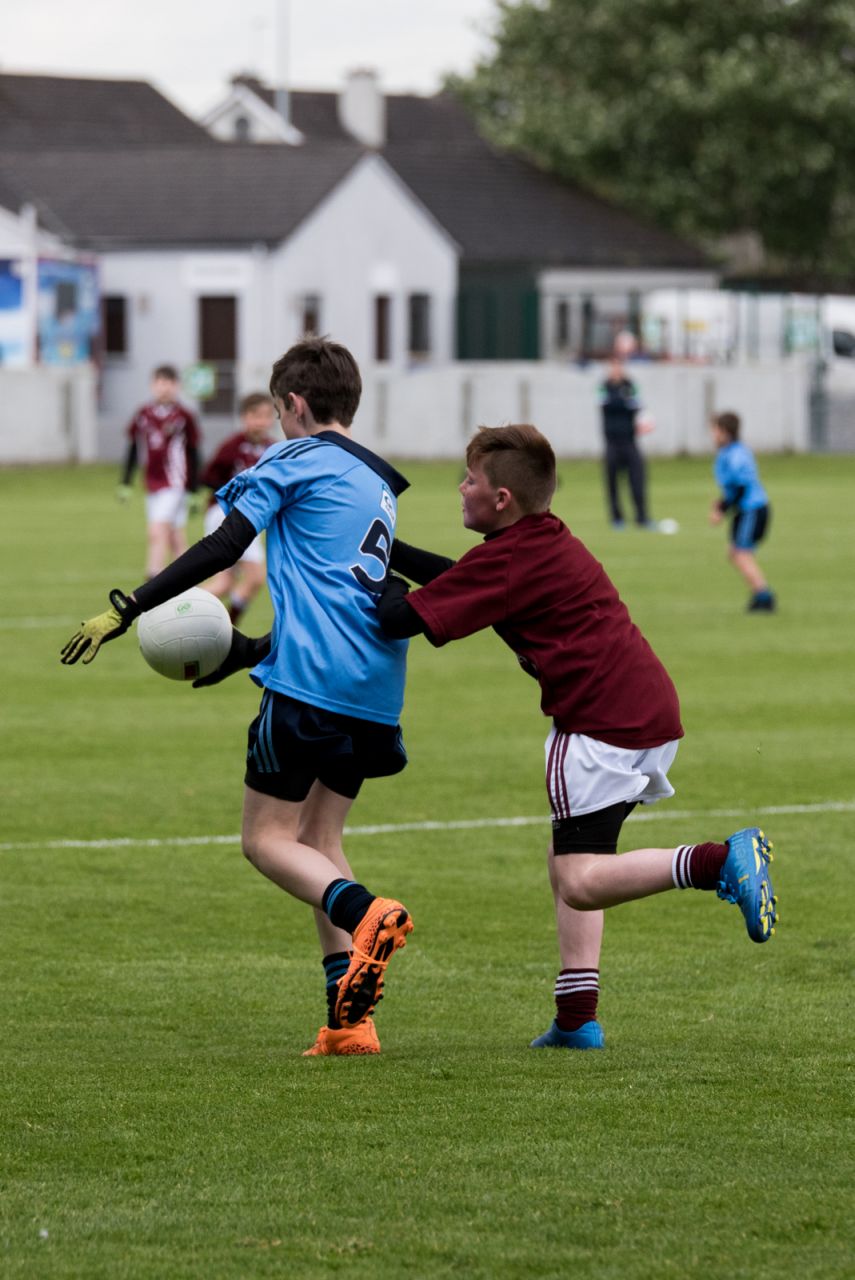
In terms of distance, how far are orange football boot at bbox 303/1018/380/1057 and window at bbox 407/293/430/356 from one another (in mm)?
53482

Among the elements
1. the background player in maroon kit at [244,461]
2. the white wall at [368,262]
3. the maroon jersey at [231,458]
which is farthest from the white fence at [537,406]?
the maroon jersey at [231,458]

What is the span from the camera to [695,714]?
14008 millimetres

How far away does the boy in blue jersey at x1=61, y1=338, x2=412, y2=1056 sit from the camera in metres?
6.25

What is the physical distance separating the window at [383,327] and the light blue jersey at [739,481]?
39018mm

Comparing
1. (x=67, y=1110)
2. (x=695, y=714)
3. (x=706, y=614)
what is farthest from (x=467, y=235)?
(x=67, y=1110)

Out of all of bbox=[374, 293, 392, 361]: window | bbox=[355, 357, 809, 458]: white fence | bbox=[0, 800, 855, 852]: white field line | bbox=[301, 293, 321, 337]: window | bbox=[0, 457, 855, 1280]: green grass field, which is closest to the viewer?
bbox=[0, 457, 855, 1280]: green grass field

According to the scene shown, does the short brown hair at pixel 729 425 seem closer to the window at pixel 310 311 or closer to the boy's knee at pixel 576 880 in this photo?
the boy's knee at pixel 576 880

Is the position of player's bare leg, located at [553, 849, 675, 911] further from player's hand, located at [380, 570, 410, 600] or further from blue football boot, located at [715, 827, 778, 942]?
player's hand, located at [380, 570, 410, 600]

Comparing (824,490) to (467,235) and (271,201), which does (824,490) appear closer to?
(271,201)

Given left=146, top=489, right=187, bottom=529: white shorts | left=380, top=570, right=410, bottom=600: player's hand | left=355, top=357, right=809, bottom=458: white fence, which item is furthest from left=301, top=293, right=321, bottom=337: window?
left=380, top=570, right=410, bottom=600: player's hand

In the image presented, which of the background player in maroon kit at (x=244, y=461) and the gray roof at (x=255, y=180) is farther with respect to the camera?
the gray roof at (x=255, y=180)

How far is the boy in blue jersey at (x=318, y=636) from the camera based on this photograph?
6254 millimetres

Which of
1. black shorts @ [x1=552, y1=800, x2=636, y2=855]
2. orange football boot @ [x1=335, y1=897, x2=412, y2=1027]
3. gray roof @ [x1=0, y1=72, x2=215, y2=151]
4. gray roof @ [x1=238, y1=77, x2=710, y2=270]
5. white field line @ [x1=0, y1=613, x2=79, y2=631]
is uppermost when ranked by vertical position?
gray roof @ [x1=0, y1=72, x2=215, y2=151]

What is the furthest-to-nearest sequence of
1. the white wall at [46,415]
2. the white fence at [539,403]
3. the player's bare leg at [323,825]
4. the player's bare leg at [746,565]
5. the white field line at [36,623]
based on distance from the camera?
the white fence at [539,403] → the white wall at [46,415] → the player's bare leg at [746,565] → the white field line at [36,623] → the player's bare leg at [323,825]
